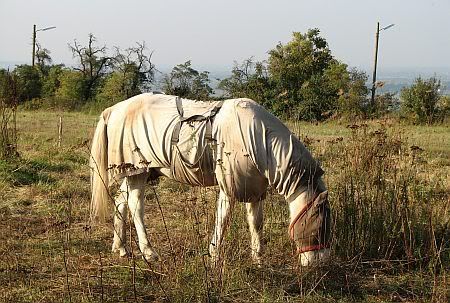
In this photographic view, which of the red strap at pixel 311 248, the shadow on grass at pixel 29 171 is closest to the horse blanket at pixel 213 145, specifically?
the red strap at pixel 311 248

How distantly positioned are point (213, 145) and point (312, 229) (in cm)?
96

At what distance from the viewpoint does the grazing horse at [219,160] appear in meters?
3.99

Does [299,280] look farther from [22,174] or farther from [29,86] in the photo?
[29,86]

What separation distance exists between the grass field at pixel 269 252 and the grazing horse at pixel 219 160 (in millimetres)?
190

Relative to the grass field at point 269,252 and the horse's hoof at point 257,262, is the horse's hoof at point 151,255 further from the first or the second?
the horse's hoof at point 257,262

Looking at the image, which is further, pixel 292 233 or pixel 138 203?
pixel 138 203

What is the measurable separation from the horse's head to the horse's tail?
190cm

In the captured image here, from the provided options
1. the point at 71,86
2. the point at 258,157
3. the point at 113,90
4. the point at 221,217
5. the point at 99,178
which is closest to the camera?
the point at 258,157

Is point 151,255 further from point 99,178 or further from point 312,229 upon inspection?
point 312,229

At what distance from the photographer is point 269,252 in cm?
450

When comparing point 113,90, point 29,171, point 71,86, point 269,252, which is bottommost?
point 269,252

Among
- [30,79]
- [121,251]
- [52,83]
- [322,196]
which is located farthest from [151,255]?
[30,79]

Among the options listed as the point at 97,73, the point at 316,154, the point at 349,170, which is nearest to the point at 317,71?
the point at 97,73

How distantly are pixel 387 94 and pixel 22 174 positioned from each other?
503cm
